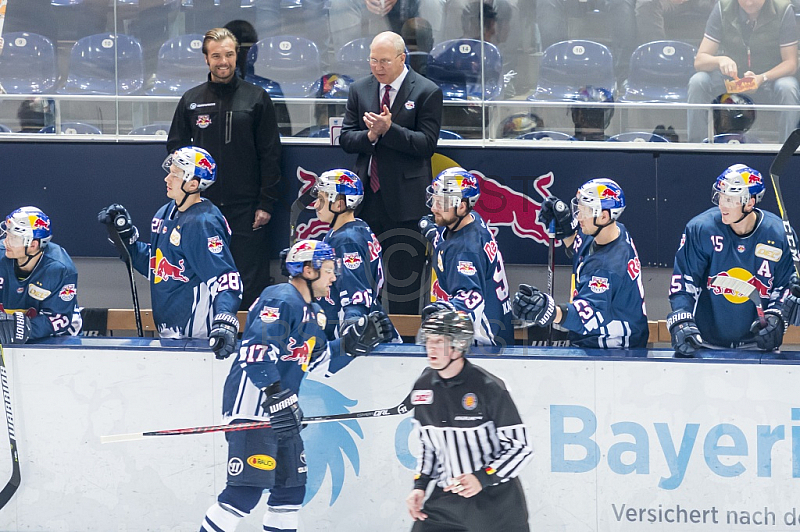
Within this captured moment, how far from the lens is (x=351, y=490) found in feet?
17.3

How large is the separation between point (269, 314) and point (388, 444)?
91cm

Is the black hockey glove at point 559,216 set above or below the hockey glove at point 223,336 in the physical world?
above

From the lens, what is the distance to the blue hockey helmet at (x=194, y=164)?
5.71m

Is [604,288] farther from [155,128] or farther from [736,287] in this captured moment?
[155,128]

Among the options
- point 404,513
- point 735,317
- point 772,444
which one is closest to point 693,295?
point 735,317

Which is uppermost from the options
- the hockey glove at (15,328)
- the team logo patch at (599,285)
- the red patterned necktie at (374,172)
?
the red patterned necktie at (374,172)

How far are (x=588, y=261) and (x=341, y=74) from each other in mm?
2436

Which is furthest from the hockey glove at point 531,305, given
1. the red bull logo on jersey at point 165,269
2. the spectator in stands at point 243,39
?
the spectator in stands at point 243,39

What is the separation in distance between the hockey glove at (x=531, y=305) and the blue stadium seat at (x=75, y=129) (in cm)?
335

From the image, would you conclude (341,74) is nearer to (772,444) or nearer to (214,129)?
(214,129)

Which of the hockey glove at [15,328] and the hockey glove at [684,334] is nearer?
the hockey glove at [684,334]

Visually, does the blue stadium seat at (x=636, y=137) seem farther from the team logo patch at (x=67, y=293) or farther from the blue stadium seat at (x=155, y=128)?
the team logo patch at (x=67, y=293)

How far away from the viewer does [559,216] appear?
6.09 meters

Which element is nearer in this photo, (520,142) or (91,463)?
(91,463)
